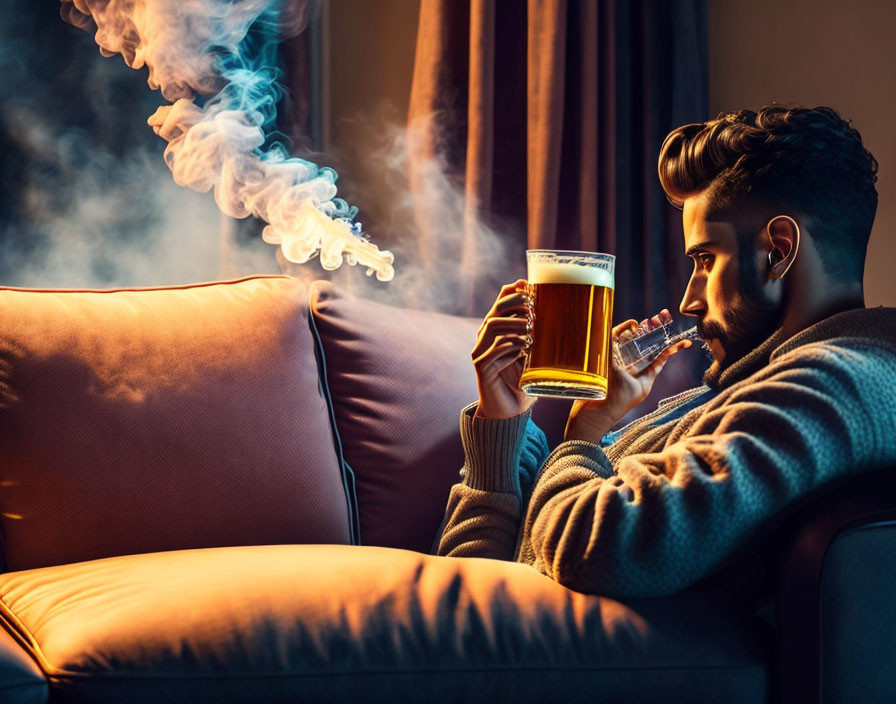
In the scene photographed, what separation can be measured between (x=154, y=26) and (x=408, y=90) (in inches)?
29.7

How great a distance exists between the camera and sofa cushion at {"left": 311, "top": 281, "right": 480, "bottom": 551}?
1.68 metres

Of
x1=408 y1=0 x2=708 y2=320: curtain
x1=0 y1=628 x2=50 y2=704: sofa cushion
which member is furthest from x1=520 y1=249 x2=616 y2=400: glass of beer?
x1=408 y1=0 x2=708 y2=320: curtain

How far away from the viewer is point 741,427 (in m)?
0.97

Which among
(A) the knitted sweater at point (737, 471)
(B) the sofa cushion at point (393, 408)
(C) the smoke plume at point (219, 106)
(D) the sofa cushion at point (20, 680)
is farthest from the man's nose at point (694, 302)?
(C) the smoke plume at point (219, 106)

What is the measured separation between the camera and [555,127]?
246 cm

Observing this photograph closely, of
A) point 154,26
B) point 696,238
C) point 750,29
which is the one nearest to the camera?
point 696,238

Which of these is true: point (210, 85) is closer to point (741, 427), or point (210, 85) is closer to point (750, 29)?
point (750, 29)

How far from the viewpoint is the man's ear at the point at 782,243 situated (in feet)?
3.88

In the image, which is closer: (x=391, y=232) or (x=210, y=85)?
(x=210, y=85)

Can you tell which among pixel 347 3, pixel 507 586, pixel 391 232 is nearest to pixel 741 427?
pixel 507 586

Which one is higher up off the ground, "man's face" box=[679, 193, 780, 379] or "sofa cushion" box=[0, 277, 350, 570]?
"man's face" box=[679, 193, 780, 379]

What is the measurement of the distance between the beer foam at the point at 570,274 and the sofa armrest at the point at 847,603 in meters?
0.45

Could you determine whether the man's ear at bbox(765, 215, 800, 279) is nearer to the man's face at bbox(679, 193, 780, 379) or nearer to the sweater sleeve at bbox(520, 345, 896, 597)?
the man's face at bbox(679, 193, 780, 379)

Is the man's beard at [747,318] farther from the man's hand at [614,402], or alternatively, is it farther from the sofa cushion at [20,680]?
the sofa cushion at [20,680]
